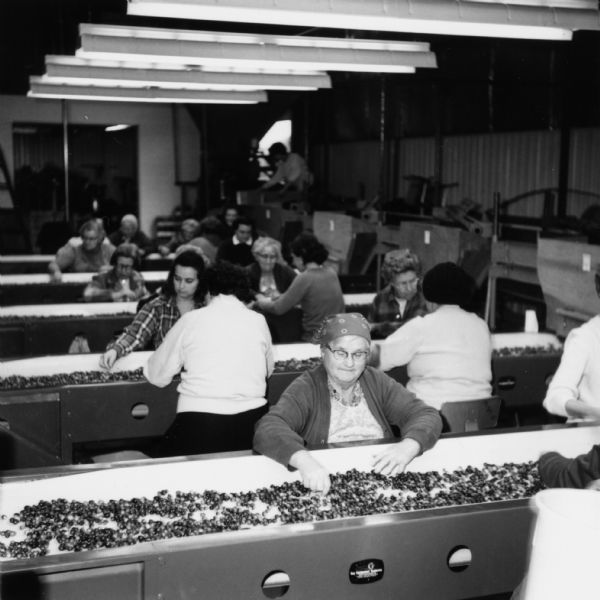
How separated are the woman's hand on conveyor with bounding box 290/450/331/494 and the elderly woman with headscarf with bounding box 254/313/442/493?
9 cm

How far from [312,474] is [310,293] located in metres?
3.02

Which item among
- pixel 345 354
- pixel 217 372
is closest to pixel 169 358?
pixel 217 372

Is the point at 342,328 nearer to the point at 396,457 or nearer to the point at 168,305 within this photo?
the point at 396,457

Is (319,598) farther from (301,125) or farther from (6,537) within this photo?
(301,125)

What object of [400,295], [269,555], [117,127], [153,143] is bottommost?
[269,555]

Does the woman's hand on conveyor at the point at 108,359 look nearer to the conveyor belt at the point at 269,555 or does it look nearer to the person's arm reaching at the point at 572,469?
the conveyor belt at the point at 269,555

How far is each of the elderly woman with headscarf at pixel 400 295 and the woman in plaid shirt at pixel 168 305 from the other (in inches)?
45.3

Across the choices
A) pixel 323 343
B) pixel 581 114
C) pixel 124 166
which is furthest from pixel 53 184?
pixel 323 343

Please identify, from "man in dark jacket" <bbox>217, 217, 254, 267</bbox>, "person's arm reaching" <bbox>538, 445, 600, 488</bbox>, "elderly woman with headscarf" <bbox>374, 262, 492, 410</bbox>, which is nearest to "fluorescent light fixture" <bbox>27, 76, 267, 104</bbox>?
"man in dark jacket" <bbox>217, 217, 254, 267</bbox>

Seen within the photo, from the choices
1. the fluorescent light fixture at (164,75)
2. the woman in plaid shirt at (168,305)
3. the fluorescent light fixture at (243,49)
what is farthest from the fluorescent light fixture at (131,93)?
the woman in plaid shirt at (168,305)

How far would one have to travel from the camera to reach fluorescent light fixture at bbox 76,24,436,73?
185 inches

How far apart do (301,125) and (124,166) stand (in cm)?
330

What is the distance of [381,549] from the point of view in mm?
2141

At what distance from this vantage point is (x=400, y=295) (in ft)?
16.5
